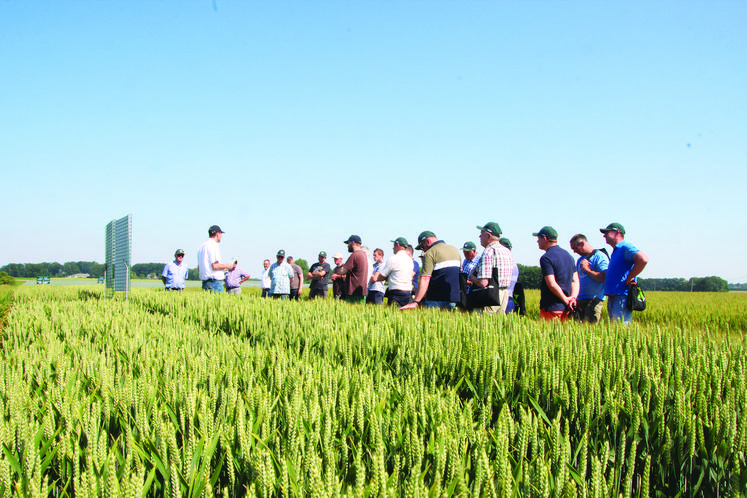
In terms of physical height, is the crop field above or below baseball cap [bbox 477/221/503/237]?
below

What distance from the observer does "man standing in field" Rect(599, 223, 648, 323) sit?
5.90 meters

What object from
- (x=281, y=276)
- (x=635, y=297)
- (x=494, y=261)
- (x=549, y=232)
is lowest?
(x=635, y=297)

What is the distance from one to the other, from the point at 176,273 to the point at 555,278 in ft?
31.5

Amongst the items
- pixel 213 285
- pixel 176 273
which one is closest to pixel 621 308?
pixel 213 285

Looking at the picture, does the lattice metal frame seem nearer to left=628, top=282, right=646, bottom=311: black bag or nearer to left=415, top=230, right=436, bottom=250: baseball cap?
left=415, top=230, right=436, bottom=250: baseball cap

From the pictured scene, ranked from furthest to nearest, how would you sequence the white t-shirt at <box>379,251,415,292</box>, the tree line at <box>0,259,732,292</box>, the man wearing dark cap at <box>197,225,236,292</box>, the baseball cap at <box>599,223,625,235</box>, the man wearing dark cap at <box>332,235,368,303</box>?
1. the tree line at <box>0,259,732,292</box>
2. the man wearing dark cap at <box>197,225,236,292</box>
3. the man wearing dark cap at <box>332,235,368,303</box>
4. the white t-shirt at <box>379,251,415,292</box>
5. the baseball cap at <box>599,223,625,235</box>

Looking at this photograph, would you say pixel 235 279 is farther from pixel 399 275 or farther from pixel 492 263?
pixel 492 263

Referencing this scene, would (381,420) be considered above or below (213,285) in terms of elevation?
below

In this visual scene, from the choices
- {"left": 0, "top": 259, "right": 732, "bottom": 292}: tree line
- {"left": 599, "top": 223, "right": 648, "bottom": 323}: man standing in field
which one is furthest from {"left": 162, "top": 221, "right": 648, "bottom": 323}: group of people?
{"left": 0, "top": 259, "right": 732, "bottom": 292}: tree line

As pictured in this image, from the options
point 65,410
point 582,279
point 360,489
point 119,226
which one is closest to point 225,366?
point 65,410

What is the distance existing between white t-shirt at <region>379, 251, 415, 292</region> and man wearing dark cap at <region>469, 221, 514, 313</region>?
5.21 feet

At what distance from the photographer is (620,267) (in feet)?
19.9

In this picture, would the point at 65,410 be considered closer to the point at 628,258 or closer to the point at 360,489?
the point at 360,489

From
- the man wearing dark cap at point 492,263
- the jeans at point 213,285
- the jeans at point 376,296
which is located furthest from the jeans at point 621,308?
the jeans at point 213,285
